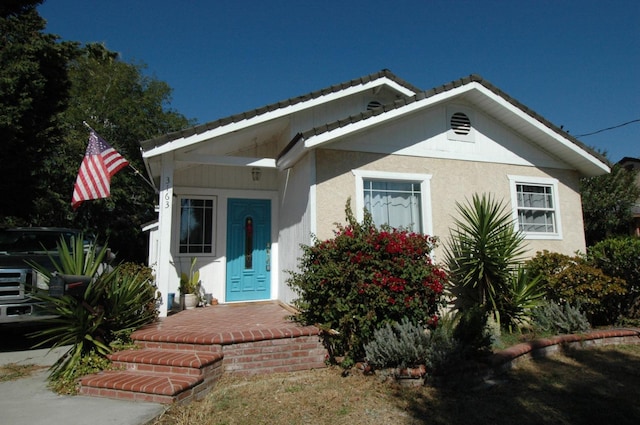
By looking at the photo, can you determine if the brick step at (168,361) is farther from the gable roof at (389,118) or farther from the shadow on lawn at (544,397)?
the gable roof at (389,118)

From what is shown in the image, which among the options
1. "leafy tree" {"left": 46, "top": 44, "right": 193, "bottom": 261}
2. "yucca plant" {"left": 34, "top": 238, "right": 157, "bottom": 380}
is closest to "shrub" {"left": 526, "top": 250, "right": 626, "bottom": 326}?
"yucca plant" {"left": 34, "top": 238, "right": 157, "bottom": 380}

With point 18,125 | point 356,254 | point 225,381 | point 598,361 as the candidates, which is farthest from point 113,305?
point 598,361

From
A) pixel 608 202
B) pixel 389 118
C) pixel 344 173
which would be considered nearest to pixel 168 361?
pixel 344 173

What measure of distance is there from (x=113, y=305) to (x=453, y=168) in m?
7.07

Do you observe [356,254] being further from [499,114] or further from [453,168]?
[499,114]

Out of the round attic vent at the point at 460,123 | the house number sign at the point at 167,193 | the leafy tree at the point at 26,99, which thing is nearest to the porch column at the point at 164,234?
the house number sign at the point at 167,193

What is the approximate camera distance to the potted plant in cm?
827

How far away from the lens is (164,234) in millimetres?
6887

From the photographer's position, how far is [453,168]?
8367 millimetres

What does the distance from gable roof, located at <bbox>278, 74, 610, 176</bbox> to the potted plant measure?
3.35 metres

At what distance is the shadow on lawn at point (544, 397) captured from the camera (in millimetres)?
4051

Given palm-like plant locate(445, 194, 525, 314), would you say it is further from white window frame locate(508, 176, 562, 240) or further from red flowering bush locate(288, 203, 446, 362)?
red flowering bush locate(288, 203, 446, 362)

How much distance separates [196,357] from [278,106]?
5118 mm

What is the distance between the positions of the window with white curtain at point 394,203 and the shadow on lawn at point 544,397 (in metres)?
3.30
